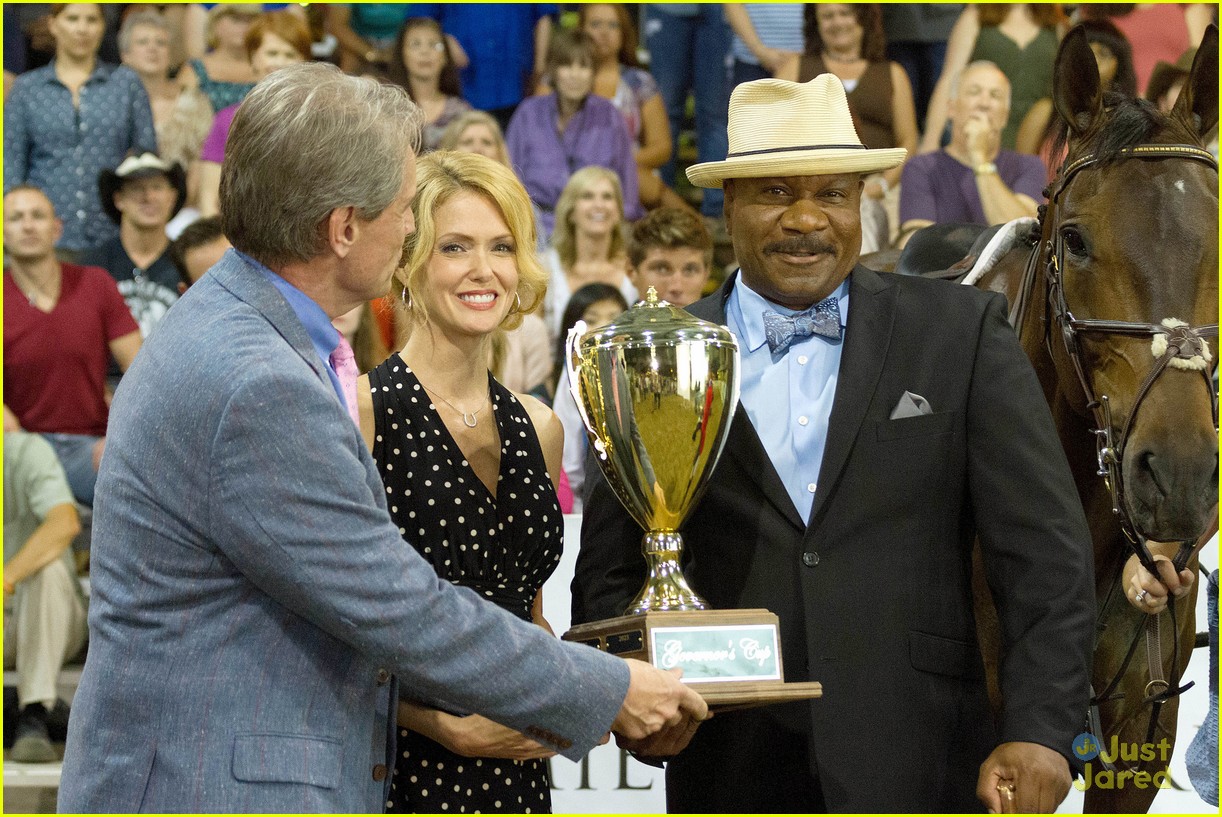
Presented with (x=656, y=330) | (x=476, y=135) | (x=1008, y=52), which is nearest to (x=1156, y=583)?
(x=656, y=330)

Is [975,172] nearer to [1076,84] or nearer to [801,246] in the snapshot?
[1076,84]

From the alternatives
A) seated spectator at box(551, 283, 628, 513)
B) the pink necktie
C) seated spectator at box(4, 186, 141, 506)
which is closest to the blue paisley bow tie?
the pink necktie

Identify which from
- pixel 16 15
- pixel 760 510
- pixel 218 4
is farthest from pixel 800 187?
pixel 16 15

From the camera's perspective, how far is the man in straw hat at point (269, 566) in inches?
76.2

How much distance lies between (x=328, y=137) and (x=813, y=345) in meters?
1.10

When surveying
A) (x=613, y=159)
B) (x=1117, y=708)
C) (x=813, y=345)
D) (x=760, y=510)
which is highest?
(x=613, y=159)

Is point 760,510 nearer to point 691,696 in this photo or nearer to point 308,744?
point 691,696

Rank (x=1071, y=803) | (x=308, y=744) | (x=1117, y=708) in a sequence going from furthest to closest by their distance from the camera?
(x=1071, y=803)
(x=1117, y=708)
(x=308, y=744)

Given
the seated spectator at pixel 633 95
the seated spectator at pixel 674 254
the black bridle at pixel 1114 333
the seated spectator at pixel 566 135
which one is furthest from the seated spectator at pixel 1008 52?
the black bridle at pixel 1114 333

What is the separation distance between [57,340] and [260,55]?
2.00 meters

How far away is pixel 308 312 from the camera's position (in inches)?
84.4

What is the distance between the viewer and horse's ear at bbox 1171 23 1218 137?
3238 mm

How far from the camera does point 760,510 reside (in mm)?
2602

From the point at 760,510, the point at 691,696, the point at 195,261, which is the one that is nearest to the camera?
the point at 691,696
